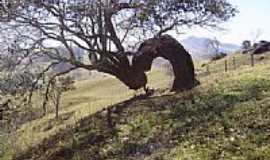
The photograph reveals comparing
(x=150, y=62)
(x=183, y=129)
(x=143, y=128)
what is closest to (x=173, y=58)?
(x=150, y=62)

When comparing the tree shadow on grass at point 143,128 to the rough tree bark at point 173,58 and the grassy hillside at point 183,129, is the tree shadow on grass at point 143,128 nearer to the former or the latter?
the grassy hillside at point 183,129

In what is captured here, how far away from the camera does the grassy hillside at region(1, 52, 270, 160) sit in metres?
13.1

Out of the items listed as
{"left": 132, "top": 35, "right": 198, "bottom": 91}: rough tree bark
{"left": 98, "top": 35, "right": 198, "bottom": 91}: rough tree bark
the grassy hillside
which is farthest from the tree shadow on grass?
{"left": 132, "top": 35, "right": 198, "bottom": 91}: rough tree bark

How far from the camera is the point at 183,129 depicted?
15031mm

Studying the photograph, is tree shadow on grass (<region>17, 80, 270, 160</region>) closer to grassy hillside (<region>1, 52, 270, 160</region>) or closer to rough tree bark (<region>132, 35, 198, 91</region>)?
grassy hillside (<region>1, 52, 270, 160</region>)

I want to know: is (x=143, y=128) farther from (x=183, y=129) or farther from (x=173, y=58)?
(x=173, y=58)

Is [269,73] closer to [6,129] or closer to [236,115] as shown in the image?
[236,115]

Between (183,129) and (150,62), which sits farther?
(150,62)

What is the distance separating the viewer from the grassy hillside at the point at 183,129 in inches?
516

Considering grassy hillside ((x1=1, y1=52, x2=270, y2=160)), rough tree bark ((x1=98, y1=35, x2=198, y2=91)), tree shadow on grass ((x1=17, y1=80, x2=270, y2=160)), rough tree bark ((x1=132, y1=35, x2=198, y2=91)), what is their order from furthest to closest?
1. rough tree bark ((x1=132, y1=35, x2=198, y2=91))
2. rough tree bark ((x1=98, y1=35, x2=198, y2=91))
3. tree shadow on grass ((x1=17, y1=80, x2=270, y2=160))
4. grassy hillside ((x1=1, y1=52, x2=270, y2=160))

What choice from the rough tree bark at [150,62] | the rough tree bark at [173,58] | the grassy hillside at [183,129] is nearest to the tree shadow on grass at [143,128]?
the grassy hillside at [183,129]

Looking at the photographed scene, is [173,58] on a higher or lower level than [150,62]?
higher

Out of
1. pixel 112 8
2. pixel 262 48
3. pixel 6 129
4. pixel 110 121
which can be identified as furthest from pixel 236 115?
pixel 262 48

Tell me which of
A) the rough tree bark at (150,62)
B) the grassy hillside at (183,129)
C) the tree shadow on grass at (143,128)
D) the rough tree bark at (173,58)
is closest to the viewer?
the grassy hillside at (183,129)
